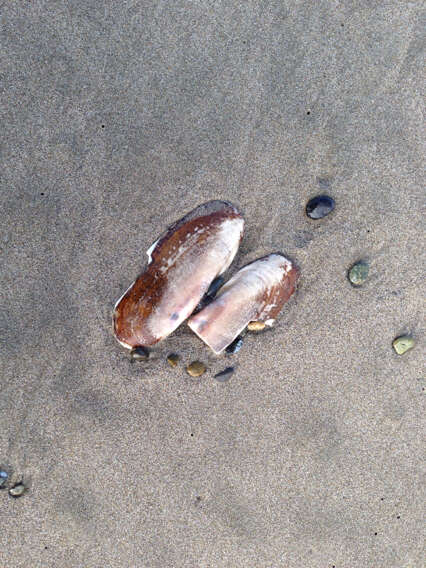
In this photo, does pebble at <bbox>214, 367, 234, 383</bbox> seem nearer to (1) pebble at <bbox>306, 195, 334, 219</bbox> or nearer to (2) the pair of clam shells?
(2) the pair of clam shells

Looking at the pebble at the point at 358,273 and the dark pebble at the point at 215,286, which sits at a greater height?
the dark pebble at the point at 215,286

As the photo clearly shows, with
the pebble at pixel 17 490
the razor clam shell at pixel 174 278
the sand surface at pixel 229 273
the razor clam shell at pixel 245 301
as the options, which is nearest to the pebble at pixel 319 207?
the sand surface at pixel 229 273

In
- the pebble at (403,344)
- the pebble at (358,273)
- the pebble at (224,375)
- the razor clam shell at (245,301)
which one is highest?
the razor clam shell at (245,301)

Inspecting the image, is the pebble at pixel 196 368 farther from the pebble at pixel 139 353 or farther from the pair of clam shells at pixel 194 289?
the pebble at pixel 139 353

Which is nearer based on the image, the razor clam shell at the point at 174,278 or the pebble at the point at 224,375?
the razor clam shell at the point at 174,278

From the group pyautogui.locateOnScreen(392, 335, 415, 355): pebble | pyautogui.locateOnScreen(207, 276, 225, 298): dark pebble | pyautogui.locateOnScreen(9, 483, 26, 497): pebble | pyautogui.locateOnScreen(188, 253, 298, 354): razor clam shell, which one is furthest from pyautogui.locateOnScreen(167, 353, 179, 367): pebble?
pyautogui.locateOnScreen(392, 335, 415, 355): pebble

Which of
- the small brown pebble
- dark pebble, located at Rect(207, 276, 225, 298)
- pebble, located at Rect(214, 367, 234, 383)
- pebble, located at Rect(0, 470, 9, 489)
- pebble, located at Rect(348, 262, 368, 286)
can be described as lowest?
pebble, located at Rect(214, 367, 234, 383)
